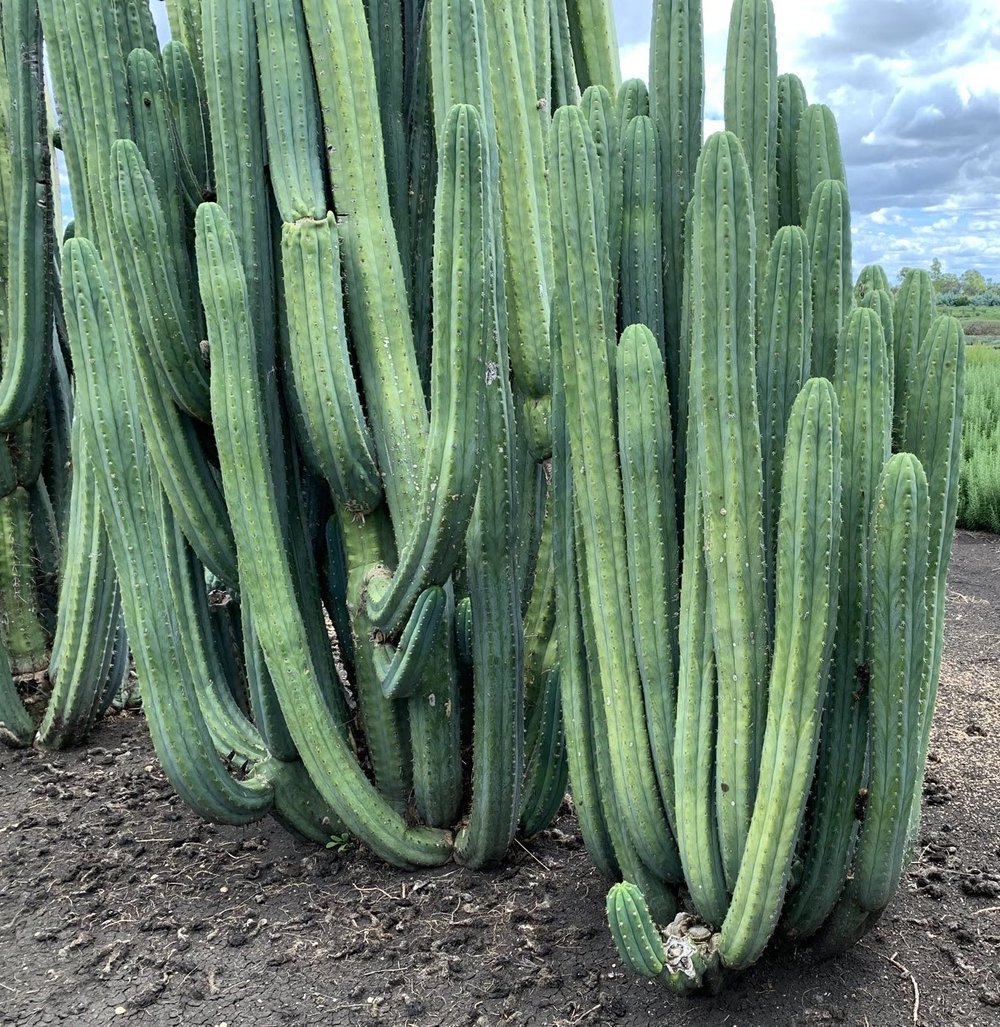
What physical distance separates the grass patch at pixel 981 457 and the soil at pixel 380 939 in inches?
181

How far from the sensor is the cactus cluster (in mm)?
2107

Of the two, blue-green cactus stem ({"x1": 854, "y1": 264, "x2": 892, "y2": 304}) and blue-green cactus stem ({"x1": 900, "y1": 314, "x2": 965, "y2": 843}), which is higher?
blue-green cactus stem ({"x1": 854, "y1": 264, "x2": 892, "y2": 304})

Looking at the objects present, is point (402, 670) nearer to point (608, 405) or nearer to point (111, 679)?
point (608, 405)

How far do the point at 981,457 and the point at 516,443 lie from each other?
6.13 m

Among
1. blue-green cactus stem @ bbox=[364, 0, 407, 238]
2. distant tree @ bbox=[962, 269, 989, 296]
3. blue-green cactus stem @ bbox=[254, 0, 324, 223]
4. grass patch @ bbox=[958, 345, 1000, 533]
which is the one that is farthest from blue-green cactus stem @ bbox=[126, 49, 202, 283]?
distant tree @ bbox=[962, 269, 989, 296]

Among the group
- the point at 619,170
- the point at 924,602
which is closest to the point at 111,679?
the point at 619,170

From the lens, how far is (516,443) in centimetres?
273

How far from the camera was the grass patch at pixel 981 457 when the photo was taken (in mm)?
7711

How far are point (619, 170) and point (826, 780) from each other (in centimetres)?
139

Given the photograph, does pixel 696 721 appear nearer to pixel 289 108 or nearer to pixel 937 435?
pixel 937 435

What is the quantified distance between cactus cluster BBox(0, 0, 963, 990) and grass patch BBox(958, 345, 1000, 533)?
4.84 m

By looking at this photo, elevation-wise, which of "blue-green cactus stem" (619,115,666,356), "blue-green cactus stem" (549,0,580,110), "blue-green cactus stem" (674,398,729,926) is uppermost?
"blue-green cactus stem" (549,0,580,110)

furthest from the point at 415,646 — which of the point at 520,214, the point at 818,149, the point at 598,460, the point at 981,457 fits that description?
the point at 981,457

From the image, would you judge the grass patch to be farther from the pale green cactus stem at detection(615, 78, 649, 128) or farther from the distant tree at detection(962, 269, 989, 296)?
the distant tree at detection(962, 269, 989, 296)
